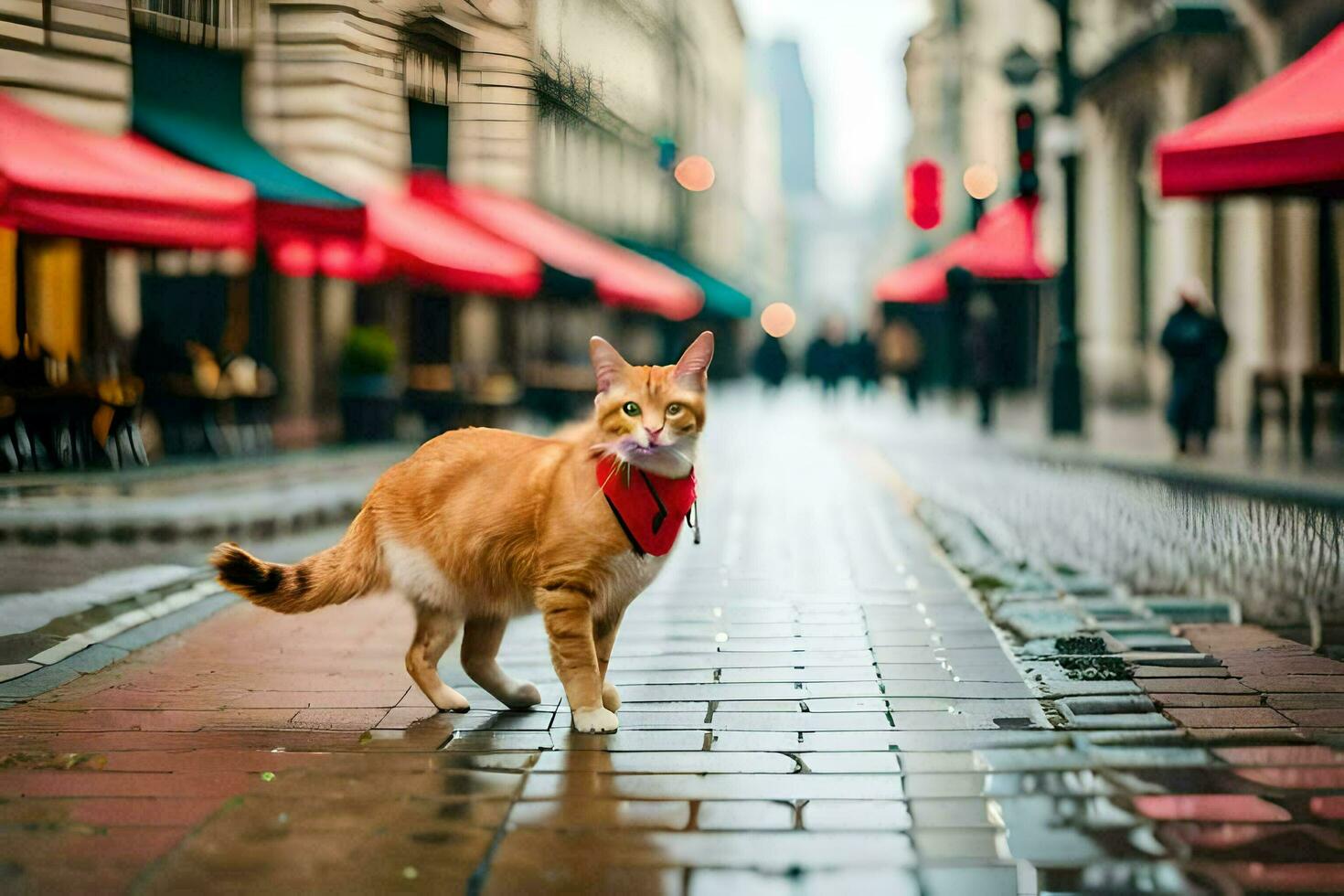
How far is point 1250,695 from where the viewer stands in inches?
183

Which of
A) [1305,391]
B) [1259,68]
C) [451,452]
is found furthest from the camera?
[1259,68]

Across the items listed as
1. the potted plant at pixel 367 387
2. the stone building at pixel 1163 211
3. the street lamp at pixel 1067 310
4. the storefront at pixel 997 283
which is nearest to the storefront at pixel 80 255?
the potted plant at pixel 367 387

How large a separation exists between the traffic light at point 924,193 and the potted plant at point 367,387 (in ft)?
77.3

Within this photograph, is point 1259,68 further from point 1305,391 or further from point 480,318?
point 480,318

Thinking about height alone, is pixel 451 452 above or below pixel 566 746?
above

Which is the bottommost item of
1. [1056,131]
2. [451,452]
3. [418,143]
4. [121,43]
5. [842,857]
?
[842,857]

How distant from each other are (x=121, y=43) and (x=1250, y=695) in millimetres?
4547

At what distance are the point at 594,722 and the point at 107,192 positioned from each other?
7.87 meters

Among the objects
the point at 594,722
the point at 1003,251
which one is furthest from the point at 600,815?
the point at 1003,251

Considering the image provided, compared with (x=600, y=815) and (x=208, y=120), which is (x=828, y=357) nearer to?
(x=208, y=120)

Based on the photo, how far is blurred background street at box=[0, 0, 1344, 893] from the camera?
132 inches

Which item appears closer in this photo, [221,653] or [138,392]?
[221,653]

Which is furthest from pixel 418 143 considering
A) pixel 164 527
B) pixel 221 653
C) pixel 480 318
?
pixel 480 318

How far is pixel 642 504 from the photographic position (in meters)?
Result: 4.20
